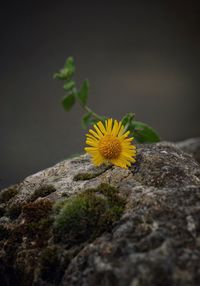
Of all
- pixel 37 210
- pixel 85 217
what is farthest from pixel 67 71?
pixel 85 217

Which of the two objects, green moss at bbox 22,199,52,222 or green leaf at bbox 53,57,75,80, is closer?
green moss at bbox 22,199,52,222

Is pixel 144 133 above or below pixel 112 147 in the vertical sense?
above

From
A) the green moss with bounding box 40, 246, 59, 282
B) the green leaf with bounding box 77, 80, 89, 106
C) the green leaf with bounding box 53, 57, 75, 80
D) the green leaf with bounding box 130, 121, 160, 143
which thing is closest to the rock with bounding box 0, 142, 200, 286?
the green moss with bounding box 40, 246, 59, 282

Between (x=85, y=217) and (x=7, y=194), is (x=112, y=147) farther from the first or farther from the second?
(x=7, y=194)

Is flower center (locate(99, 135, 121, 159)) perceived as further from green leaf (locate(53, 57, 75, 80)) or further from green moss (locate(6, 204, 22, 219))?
green leaf (locate(53, 57, 75, 80))

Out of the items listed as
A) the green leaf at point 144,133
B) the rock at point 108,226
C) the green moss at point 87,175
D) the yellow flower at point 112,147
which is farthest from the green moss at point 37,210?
the green leaf at point 144,133

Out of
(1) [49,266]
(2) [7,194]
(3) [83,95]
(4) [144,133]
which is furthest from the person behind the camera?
(3) [83,95]
